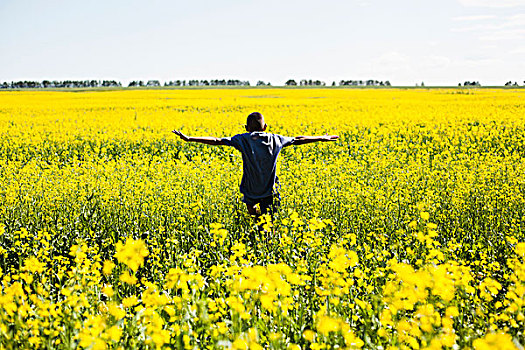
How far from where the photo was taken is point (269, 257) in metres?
4.35

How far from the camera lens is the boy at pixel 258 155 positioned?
16.0 feet

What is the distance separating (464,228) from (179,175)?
16.9 feet

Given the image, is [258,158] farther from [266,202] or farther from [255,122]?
[266,202]

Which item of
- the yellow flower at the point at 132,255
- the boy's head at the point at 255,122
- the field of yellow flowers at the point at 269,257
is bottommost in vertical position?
the field of yellow flowers at the point at 269,257

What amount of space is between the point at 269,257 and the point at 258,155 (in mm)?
1253

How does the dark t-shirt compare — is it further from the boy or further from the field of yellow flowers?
the field of yellow flowers

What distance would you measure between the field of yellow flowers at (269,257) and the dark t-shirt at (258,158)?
0.48 m

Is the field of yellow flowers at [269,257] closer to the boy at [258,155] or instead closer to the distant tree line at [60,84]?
the boy at [258,155]

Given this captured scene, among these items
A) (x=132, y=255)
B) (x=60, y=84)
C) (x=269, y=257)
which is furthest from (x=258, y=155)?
(x=60, y=84)

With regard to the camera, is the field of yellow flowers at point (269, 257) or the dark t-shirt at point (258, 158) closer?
the field of yellow flowers at point (269, 257)

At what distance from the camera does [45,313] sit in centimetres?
247

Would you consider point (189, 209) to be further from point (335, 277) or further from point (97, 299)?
point (335, 277)

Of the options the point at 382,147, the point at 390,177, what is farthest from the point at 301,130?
the point at 390,177

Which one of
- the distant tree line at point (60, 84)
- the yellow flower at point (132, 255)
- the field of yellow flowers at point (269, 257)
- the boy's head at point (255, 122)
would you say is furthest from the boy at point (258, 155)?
the distant tree line at point (60, 84)
